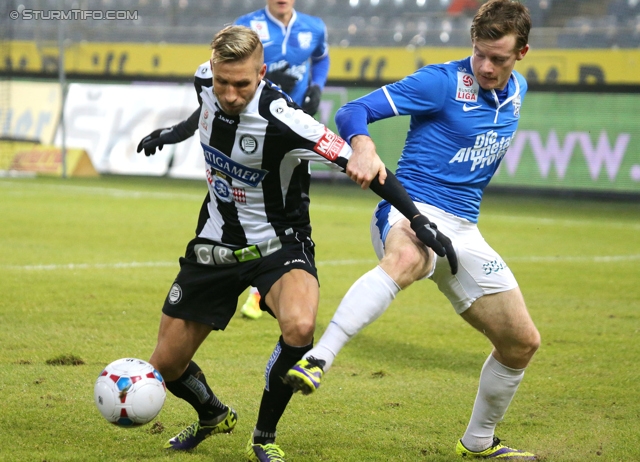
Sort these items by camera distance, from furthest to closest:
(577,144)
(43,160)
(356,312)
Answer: (43,160), (577,144), (356,312)

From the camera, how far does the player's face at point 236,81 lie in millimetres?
3803

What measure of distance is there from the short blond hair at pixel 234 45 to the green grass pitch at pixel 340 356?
175 centimetres

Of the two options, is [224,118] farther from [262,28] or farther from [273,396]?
[262,28]

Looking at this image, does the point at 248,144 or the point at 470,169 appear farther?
the point at 470,169

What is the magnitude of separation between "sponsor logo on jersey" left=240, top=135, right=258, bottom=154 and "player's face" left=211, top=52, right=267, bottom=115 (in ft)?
0.42

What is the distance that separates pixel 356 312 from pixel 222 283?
817mm

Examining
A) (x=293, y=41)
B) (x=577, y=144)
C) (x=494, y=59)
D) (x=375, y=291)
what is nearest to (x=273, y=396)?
(x=375, y=291)

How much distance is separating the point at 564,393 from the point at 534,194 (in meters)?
13.3

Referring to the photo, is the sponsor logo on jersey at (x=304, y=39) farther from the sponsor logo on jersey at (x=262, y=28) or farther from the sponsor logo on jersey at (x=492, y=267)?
the sponsor logo on jersey at (x=492, y=267)

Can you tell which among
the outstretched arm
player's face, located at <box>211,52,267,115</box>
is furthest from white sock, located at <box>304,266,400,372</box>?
the outstretched arm

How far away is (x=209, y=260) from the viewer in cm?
413

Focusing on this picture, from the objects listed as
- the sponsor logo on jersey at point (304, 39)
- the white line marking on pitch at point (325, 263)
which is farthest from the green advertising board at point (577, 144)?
the sponsor logo on jersey at point (304, 39)

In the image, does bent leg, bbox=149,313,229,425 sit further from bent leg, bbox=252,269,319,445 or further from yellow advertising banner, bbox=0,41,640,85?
yellow advertising banner, bbox=0,41,640,85

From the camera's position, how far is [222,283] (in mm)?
4070
